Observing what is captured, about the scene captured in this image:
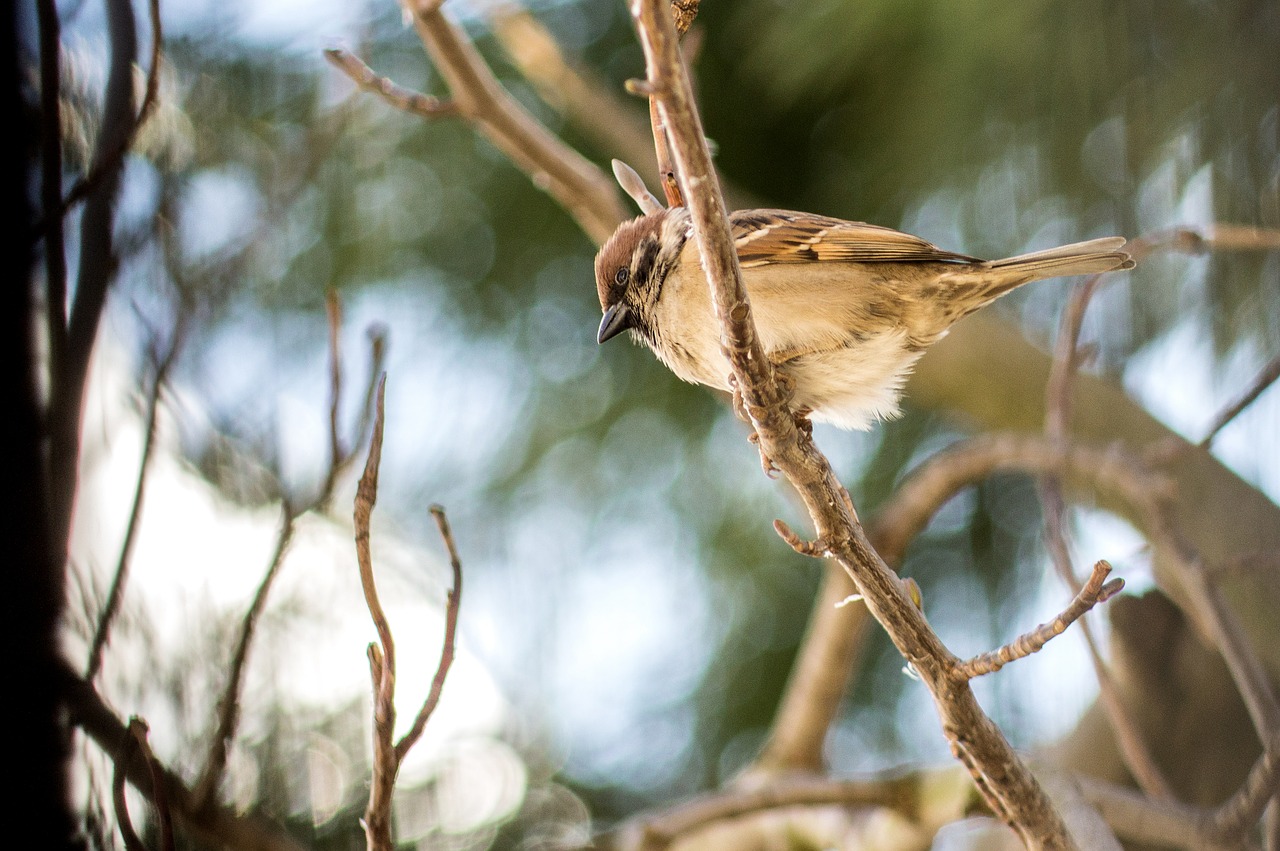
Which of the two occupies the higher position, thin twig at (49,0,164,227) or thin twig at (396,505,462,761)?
thin twig at (49,0,164,227)

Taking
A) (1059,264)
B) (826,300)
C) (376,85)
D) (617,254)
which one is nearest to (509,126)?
(376,85)

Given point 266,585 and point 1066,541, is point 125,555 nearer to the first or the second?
point 266,585

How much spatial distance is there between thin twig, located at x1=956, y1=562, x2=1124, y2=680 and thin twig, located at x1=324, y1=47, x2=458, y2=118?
203 centimetres

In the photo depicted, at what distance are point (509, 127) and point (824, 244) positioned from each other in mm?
1262

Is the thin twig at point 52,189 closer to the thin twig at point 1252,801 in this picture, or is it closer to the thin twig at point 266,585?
the thin twig at point 266,585

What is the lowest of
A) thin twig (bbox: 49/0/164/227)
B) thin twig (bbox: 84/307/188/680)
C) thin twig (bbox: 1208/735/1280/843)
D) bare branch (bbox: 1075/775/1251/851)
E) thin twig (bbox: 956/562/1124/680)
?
thin twig (bbox: 1208/735/1280/843)

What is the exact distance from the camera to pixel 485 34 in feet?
15.7

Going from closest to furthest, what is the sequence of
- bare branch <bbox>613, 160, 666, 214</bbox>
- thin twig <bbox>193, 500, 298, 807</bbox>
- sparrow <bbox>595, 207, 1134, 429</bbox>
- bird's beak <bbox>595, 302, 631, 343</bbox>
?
thin twig <bbox>193, 500, 298, 807</bbox>, bare branch <bbox>613, 160, 666, 214</bbox>, sparrow <bbox>595, 207, 1134, 429</bbox>, bird's beak <bbox>595, 302, 631, 343</bbox>

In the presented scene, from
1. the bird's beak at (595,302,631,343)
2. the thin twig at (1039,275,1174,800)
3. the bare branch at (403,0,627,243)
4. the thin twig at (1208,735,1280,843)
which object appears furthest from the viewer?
the bare branch at (403,0,627,243)

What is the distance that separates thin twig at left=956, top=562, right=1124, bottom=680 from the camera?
142 cm

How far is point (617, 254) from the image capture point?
2.80 m

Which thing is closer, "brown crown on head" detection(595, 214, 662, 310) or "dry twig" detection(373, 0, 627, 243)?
"brown crown on head" detection(595, 214, 662, 310)

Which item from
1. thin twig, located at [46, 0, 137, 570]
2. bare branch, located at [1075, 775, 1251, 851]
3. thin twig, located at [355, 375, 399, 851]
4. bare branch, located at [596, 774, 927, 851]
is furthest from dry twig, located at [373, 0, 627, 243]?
bare branch, located at [1075, 775, 1251, 851]

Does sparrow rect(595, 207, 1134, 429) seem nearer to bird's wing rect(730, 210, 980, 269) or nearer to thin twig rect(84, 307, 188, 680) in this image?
bird's wing rect(730, 210, 980, 269)
